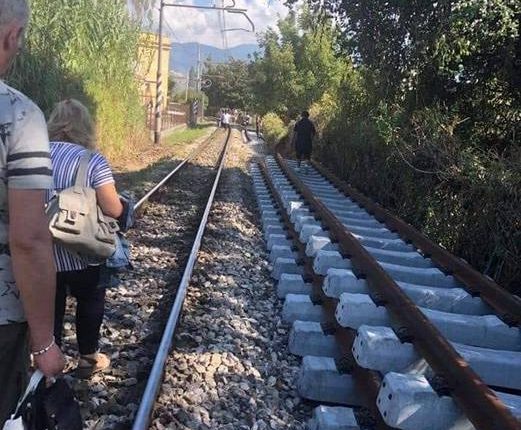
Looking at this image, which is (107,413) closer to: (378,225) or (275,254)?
(275,254)

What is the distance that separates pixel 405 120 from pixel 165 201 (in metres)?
4.23

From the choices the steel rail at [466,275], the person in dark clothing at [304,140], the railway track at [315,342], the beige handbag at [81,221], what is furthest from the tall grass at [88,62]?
the beige handbag at [81,221]

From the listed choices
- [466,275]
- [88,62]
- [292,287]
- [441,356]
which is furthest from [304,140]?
[441,356]

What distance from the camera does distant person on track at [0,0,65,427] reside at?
5.33 feet

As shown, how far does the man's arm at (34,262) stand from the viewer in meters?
1.65

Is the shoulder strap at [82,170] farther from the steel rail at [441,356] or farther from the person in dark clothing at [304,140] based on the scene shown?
the person in dark clothing at [304,140]

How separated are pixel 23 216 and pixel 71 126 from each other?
1.68 m

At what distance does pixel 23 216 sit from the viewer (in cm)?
165

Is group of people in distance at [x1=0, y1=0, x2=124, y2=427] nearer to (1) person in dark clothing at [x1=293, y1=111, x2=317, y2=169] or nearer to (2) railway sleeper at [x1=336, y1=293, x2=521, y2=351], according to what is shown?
(2) railway sleeper at [x1=336, y1=293, x2=521, y2=351]

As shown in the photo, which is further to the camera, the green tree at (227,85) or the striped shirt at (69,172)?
the green tree at (227,85)

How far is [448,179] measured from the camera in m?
7.79

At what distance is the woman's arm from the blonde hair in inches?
10.4

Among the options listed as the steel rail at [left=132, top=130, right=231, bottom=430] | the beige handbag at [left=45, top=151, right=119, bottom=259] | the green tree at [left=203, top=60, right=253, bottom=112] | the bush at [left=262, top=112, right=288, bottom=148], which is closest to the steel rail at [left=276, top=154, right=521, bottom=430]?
the steel rail at [left=132, top=130, right=231, bottom=430]

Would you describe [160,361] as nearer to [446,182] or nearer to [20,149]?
[20,149]
